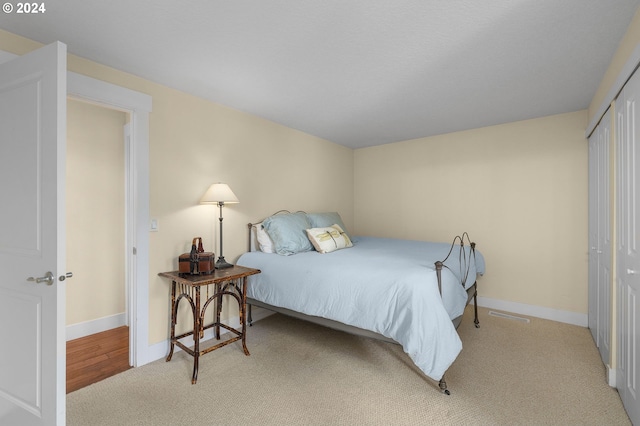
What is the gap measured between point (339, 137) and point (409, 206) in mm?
1486

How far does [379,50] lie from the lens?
2.10 metres

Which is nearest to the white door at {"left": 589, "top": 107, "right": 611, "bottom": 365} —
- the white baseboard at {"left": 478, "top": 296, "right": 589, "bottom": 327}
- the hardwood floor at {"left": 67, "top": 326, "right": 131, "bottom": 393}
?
the white baseboard at {"left": 478, "top": 296, "right": 589, "bottom": 327}

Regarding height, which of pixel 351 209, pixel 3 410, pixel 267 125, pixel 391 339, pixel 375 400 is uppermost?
pixel 267 125

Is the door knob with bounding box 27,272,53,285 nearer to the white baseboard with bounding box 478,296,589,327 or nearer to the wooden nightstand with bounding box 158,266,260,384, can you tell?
the wooden nightstand with bounding box 158,266,260,384

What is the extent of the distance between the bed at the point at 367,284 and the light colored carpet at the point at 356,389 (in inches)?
11.5

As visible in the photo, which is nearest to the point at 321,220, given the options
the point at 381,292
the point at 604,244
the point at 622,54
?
the point at 381,292

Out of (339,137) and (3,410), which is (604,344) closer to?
(339,137)

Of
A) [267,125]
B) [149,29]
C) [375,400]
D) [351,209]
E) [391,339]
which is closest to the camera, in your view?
[149,29]

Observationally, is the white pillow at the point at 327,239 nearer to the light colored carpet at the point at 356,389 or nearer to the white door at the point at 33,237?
the light colored carpet at the point at 356,389

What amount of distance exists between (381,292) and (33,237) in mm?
2080

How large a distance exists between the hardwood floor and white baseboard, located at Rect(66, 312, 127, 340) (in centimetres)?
5

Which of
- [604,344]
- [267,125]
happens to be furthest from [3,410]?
[604,344]

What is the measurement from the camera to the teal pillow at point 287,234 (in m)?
3.22

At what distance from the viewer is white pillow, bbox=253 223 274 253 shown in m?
3.33
